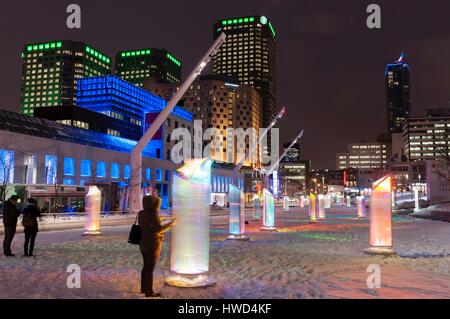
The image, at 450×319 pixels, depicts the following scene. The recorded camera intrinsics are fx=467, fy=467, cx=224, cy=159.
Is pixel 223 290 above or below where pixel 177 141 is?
below

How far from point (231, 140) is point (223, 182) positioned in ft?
258

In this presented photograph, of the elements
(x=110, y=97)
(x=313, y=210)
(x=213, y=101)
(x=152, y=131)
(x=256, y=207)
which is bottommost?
(x=313, y=210)

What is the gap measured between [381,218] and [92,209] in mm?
12697

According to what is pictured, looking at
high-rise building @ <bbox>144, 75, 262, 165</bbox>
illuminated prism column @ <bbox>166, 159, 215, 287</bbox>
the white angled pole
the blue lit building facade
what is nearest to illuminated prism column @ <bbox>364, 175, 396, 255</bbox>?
illuminated prism column @ <bbox>166, 159, 215, 287</bbox>

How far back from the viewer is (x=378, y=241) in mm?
14219

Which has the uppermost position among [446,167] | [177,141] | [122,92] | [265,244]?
[122,92]

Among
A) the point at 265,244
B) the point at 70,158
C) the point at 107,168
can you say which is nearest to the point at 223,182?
the point at 107,168

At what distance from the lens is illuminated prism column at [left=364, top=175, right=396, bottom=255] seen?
14102mm

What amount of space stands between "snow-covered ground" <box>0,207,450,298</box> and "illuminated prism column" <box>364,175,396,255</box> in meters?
0.58

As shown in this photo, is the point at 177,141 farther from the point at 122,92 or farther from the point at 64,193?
the point at 64,193

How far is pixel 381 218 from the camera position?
46.3 feet

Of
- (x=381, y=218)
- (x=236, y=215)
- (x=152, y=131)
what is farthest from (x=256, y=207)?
(x=381, y=218)

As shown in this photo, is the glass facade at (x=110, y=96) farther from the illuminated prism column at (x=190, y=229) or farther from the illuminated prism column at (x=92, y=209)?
the illuminated prism column at (x=190, y=229)

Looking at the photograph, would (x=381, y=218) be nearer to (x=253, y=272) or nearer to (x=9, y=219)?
(x=253, y=272)
